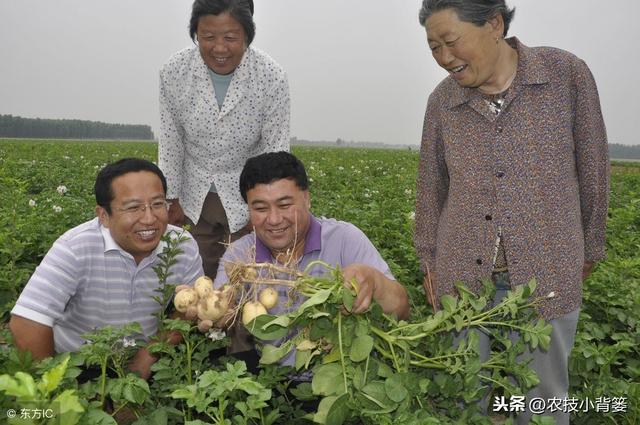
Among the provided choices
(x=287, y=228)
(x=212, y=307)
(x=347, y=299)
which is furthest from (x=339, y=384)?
(x=287, y=228)

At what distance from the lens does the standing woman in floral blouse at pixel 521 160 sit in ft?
6.03

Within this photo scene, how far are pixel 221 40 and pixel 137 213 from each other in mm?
876

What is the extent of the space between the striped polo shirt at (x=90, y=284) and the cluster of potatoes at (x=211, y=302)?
24.4 inches

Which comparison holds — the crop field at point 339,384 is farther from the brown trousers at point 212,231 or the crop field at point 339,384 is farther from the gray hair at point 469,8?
the brown trousers at point 212,231

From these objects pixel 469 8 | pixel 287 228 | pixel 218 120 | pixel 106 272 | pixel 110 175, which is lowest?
pixel 106 272

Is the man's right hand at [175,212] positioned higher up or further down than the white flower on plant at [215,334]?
higher up

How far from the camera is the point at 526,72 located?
1875mm

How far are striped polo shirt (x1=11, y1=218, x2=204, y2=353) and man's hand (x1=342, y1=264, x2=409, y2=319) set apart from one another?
0.84m

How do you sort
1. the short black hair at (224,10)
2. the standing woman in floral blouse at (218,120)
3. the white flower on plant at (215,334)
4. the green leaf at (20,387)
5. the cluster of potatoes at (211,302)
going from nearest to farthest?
the green leaf at (20,387), the cluster of potatoes at (211,302), the white flower on plant at (215,334), the short black hair at (224,10), the standing woman in floral blouse at (218,120)

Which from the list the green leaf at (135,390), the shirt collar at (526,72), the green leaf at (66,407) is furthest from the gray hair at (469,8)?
the green leaf at (66,407)

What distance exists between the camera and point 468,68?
6.02 feet

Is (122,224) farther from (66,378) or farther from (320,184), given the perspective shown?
(320,184)

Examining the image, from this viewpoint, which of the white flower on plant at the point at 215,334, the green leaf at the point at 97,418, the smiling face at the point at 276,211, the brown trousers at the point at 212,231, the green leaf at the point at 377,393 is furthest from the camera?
the brown trousers at the point at 212,231

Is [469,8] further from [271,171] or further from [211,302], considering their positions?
[211,302]
